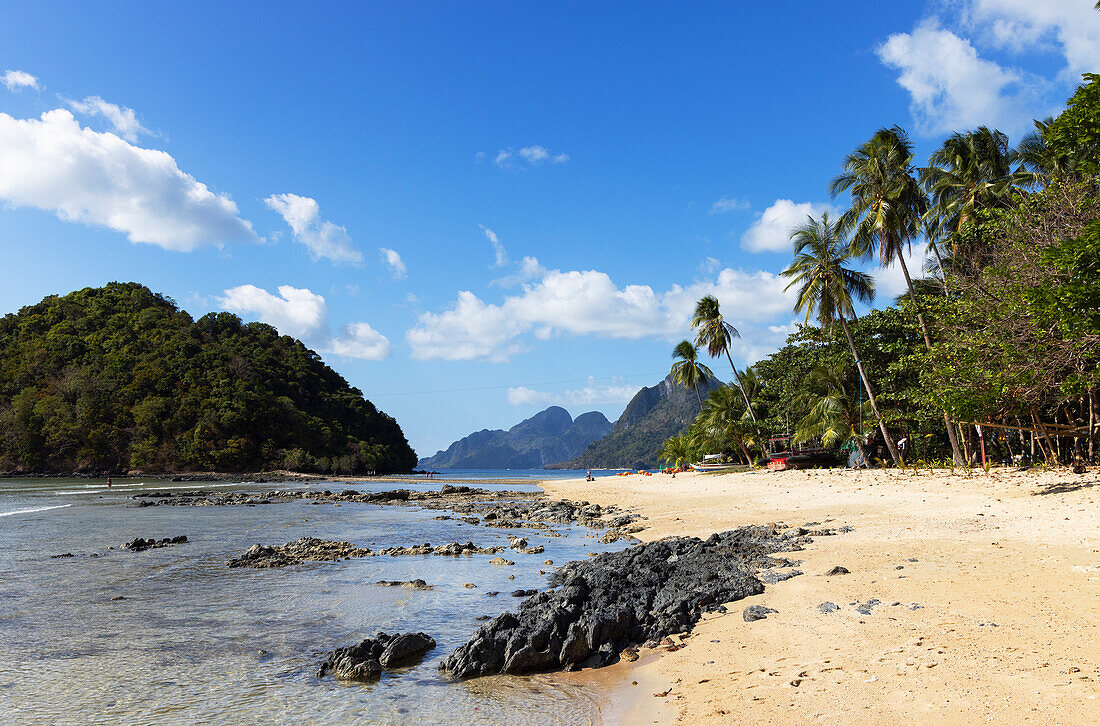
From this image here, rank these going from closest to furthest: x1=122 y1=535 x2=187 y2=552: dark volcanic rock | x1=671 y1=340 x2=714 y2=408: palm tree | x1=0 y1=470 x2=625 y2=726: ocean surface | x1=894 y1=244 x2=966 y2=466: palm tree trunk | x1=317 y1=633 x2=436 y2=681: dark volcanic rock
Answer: x1=0 y1=470 x2=625 y2=726: ocean surface
x1=317 y1=633 x2=436 y2=681: dark volcanic rock
x1=122 y1=535 x2=187 y2=552: dark volcanic rock
x1=894 y1=244 x2=966 y2=466: palm tree trunk
x1=671 y1=340 x2=714 y2=408: palm tree

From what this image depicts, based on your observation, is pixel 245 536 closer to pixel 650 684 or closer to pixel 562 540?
pixel 562 540

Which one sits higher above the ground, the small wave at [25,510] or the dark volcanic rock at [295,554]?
the dark volcanic rock at [295,554]

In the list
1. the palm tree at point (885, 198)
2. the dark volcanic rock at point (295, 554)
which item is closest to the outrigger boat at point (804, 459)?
the palm tree at point (885, 198)

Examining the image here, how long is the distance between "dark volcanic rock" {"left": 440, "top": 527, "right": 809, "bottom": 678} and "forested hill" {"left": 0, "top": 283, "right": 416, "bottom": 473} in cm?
7624

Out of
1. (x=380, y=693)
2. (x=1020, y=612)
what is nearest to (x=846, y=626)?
(x=1020, y=612)

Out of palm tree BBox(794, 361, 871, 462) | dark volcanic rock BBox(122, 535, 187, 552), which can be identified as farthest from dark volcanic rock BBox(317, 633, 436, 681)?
palm tree BBox(794, 361, 871, 462)

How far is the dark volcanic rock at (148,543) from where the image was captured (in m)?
16.6

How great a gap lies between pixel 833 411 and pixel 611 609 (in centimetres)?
2817

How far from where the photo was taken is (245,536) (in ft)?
65.4

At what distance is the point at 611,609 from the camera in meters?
7.52

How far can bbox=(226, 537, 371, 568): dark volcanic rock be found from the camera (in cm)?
1408

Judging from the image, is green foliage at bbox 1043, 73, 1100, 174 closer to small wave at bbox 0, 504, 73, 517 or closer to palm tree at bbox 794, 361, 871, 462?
palm tree at bbox 794, 361, 871, 462

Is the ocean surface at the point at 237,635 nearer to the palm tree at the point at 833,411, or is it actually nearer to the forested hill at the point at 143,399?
the palm tree at the point at 833,411

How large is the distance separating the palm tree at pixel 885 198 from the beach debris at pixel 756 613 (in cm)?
1990
